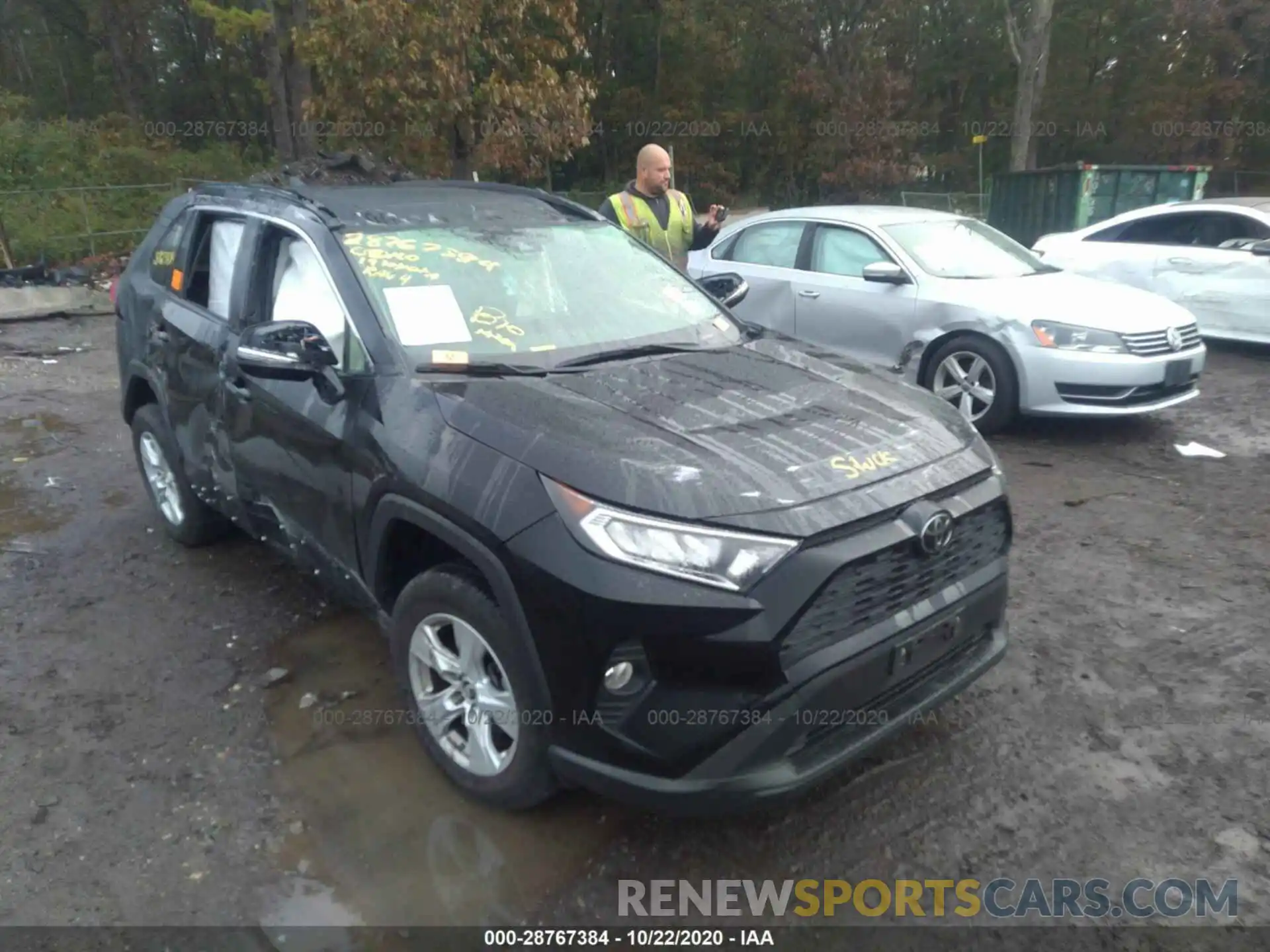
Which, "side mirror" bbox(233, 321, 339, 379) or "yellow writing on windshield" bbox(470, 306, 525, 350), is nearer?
"side mirror" bbox(233, 321, 339, 379)

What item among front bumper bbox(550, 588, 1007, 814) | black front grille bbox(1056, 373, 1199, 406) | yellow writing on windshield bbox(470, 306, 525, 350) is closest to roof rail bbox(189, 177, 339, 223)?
yellow writing on windshield bbox(470, 306, 525, 350)

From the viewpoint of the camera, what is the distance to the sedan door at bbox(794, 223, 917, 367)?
704cm

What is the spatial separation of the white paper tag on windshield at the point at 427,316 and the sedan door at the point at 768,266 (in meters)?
4.41

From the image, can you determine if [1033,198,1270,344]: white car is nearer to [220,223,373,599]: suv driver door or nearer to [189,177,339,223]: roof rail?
[189,177,339,223]: roof rail

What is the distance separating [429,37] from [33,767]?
835cm

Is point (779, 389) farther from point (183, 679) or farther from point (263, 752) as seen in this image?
point (183, 679)

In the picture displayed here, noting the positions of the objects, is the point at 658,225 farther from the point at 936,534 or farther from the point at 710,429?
the point at 936,534

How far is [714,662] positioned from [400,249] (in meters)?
2.01

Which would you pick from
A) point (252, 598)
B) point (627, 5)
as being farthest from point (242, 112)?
point (252, 598)

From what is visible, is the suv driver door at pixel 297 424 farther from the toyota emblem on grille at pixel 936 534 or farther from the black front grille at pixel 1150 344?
the black front grille at pixel 1150 344

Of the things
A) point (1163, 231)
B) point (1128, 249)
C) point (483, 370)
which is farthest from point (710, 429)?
point (1163, 231)

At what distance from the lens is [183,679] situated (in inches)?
152

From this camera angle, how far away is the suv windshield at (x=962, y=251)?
23.1 ft

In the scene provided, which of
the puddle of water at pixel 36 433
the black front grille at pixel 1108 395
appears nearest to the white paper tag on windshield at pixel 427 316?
the black front grille at pixel 1108 395
